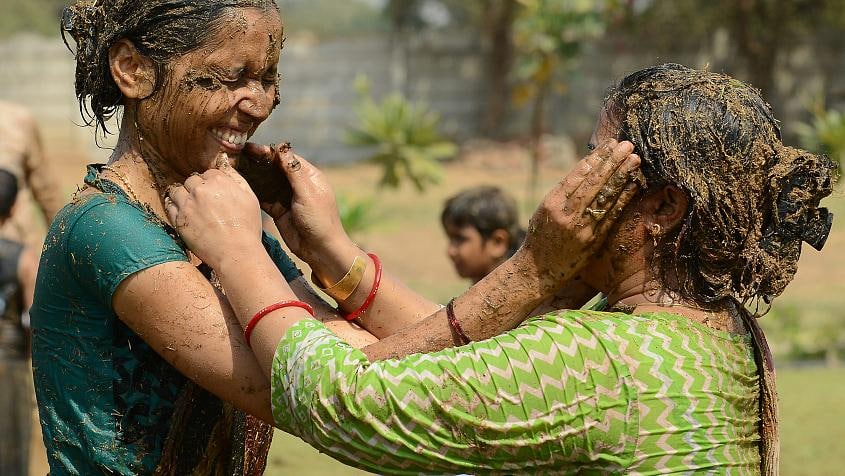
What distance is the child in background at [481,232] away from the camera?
6434mm

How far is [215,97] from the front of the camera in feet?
8.73

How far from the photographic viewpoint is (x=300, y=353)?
7.49ft

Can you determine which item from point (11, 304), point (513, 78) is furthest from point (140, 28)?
point (513, 78)

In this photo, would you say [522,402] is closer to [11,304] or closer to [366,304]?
[366,304]

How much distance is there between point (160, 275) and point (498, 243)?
4.18 m

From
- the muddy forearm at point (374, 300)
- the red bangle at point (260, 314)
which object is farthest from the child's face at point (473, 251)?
the red bangle at point (260, 314)

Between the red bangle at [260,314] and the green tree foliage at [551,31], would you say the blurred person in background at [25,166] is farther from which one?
the green tree foliage at [551,31]

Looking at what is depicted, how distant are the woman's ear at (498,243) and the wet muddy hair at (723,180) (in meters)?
3.91

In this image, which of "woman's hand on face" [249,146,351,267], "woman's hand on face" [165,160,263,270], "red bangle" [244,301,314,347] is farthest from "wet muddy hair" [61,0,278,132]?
"red bangle" [244,301,314,347]

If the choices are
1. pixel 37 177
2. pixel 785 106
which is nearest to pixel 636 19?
pixel 785 106

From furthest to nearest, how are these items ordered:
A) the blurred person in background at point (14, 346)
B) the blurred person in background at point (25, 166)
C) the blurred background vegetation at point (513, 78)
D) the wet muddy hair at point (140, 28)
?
the blurred background vegetation at point (513, 78) < the blurred person in background at point (25, 166) < the blurred person in background at point (14, 346) < the wet muddy hair at point (140, 28)

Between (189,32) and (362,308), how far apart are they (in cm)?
89

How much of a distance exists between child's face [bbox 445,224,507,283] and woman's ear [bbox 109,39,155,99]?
389 cm

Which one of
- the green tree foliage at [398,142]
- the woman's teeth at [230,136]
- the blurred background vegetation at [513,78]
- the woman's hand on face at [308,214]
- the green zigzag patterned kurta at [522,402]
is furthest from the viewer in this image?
the blurred background vegetation at [513,78]
